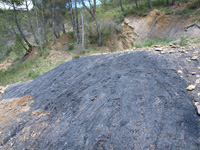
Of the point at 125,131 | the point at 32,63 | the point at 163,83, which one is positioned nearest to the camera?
the point at 125,131

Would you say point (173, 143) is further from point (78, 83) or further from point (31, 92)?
point (31, 92)

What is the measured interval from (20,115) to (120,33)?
33.6 feet

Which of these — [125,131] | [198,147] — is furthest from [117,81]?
[198,147]

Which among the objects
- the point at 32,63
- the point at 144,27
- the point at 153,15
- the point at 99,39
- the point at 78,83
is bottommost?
the point at 32,63

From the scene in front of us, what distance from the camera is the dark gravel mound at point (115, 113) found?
1.78 m

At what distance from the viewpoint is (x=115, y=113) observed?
2145mm

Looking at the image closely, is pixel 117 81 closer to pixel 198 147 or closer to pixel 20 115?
pixel 198 147

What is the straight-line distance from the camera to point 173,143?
164cm

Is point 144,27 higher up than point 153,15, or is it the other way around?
point 153,15

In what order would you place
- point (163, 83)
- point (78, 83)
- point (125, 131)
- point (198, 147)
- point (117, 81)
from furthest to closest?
point (78, 83), point (117, 81), point (163, 83), point (125, 131), point (198, 147)

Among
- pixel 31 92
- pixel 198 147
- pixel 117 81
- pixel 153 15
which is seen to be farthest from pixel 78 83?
pixel 153 15

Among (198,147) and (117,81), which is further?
(117,81)

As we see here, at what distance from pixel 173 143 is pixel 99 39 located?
10229mm

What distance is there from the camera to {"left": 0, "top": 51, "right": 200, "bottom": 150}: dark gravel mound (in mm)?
1783
